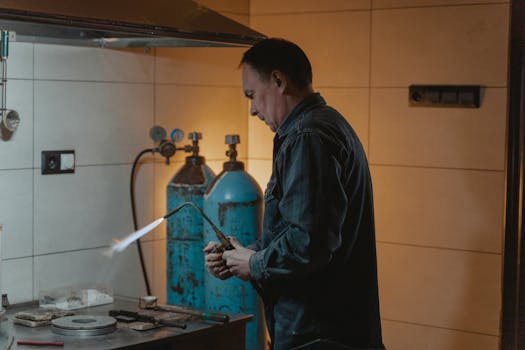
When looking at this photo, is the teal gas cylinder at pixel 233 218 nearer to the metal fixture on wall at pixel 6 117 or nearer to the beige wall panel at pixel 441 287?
the beige wall panel at pixel 441 287

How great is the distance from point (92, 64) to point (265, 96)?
3.86 feet

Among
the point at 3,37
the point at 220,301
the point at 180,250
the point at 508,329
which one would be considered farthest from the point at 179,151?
the point at 508,329

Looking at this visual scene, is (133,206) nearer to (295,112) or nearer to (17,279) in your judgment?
(17,279)

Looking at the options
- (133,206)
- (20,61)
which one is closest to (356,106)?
(133,206)

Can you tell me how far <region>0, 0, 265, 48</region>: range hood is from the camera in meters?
1.95

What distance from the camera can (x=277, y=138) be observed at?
2.21 meters

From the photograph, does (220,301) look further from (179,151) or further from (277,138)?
(277,138)

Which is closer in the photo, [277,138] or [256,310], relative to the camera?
[277,138]

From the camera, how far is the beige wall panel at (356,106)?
142 inches

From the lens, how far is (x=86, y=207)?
318 centimetres

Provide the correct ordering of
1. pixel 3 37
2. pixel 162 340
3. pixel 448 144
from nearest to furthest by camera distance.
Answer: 1. pixel 162 340
2. pixel 3 37
3. pixel 448 144

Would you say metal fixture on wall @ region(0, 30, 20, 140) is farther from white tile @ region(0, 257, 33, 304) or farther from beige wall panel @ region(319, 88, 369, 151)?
→ beige wall panel @ region(319, 88, 369, 151)

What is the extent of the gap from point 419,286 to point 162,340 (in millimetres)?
1501

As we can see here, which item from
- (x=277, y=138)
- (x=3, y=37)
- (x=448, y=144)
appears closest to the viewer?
(x=277, y=138)
